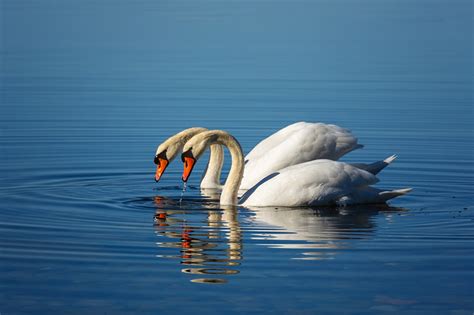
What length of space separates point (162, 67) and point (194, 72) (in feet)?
5.10

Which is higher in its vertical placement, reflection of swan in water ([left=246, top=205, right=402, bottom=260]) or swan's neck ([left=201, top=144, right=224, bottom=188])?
swan's neck ([left=201, top=144, right=224, bottom=188])

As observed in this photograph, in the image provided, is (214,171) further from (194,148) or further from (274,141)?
(194,148)

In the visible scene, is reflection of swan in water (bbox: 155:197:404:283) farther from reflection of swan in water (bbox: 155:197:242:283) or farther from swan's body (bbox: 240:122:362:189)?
swan's body (bbox: 240:122:362:189)

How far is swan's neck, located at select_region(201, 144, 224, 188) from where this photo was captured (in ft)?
53.5

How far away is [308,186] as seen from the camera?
13750 millimetres

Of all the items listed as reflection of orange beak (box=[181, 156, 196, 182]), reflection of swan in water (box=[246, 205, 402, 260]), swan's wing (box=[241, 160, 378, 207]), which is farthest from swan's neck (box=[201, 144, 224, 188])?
reflection of swan in water (box=[246, 205, 402, 260])

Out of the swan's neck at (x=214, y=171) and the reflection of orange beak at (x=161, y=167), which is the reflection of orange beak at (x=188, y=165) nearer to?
the reflection of orange beak at (x=161, y=167)

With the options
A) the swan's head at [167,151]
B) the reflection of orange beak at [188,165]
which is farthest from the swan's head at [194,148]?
the swan's head at [167,151]

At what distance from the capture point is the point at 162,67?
30.0 metres

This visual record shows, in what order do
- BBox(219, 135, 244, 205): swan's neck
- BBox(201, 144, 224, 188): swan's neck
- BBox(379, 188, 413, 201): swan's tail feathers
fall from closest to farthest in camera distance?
BBox(379, 188, 413, 201): swan's tail feathers
BBox(219, 135, 244, 205): swan's neck
BBox(201, 144, 224, 188): swan's neck

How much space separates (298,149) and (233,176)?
6.70ft

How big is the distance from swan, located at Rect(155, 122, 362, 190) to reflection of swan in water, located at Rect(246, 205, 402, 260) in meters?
1.98

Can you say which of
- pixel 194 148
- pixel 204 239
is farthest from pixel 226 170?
pixel 204 239

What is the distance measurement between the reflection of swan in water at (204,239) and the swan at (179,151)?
4.34 feet
